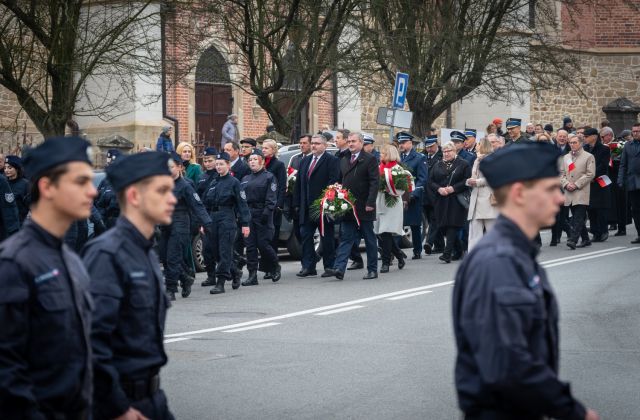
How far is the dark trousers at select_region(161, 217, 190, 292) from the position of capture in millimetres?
15234

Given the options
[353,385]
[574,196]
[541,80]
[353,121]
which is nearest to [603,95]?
[353,121]

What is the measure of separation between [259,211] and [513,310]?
13274mm

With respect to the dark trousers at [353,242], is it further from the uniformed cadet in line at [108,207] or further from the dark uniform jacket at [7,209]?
the dark uniform jacket at [7,209]

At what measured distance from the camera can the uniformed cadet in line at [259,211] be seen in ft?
56.5

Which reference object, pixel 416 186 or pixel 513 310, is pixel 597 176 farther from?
pixel 513 310

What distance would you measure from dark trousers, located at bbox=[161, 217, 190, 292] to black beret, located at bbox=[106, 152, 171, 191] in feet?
33.6

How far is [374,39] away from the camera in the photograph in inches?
1186

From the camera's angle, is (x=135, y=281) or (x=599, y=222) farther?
(x=599, y=222)

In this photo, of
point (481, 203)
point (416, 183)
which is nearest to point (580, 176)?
point (416, 183)

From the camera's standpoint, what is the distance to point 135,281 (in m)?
4.89

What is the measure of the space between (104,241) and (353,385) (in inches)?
185

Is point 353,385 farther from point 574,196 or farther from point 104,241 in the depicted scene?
point 574,196

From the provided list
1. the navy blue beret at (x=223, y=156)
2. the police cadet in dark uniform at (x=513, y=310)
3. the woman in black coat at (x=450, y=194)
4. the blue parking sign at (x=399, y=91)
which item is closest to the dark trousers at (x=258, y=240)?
the navy blue beret at (x=223, y=156)

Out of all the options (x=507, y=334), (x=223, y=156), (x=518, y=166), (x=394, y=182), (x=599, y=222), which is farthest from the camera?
(x=599, y=222)
